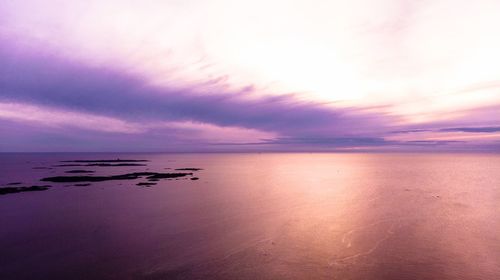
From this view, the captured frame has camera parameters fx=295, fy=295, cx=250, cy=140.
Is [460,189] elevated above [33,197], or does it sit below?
below

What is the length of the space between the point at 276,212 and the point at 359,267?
1431cm

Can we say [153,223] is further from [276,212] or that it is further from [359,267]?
[359,267]

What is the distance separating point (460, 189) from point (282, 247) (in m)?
41.9

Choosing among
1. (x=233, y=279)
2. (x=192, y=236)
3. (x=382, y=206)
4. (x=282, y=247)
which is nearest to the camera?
(x=233, y=279)

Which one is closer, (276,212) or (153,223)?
(153,223)

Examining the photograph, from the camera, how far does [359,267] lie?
53.5 ft

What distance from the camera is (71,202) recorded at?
35.2m

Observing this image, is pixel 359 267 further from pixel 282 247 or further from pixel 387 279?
pixel 282 247

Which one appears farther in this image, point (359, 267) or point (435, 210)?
point (435, 210)

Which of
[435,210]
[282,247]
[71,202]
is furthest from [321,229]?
[71,202]

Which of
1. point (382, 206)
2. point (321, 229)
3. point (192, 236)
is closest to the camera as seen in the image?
point (192, 236)

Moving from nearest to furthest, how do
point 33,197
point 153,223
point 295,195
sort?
point 153,223, point 33,197, point 295,195

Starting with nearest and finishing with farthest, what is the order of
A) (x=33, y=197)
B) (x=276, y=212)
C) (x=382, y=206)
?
(x=276, y=212) → (x=382, y=206) → (x=33, y=197)

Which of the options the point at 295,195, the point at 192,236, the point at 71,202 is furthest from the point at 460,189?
the point at 71,202
